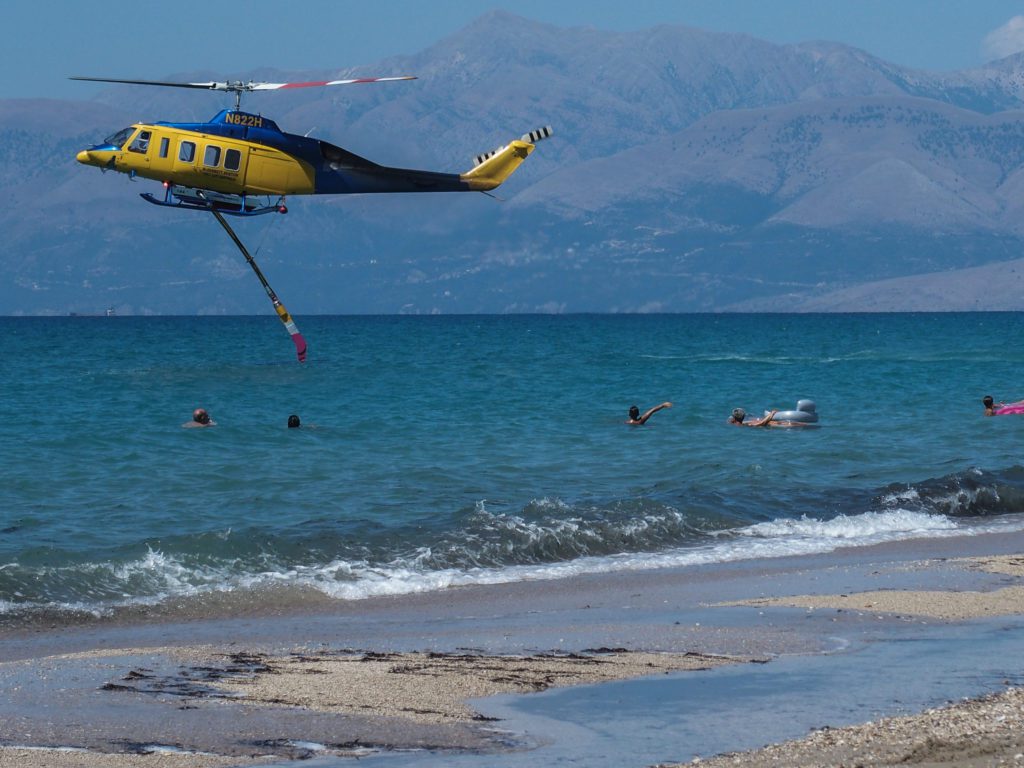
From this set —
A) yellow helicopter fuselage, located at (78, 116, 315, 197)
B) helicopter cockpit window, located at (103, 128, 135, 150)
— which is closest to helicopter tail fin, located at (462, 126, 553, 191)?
yellow helicopter fuselage, located at (78, 116, 315, 197)

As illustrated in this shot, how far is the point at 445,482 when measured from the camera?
30.5 metres

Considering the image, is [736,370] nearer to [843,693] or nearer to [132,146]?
[132,146]

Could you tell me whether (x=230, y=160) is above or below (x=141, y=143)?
below

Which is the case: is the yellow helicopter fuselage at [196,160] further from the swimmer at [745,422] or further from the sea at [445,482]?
the swimmer at [745,422]

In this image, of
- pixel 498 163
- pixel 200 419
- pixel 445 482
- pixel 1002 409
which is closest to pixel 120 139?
pixel 498 163

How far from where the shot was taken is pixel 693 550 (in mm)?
24141

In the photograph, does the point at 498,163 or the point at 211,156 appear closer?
the point at 211,156

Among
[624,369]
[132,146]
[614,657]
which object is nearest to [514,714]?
[614,657]

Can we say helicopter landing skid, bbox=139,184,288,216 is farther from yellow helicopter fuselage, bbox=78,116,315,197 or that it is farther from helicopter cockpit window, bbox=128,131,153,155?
helicopter cockpit window, bbox=128,131,153,155

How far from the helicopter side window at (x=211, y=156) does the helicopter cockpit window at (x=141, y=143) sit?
111 cm

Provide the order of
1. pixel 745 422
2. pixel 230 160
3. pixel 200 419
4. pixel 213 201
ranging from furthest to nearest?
1. pixel 745 422
2. pixel 200 419
3. pixel 213 201
4. pixel 230 160

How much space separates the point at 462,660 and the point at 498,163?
18209 mm

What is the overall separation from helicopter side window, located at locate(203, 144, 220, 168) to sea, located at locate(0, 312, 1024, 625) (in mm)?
5896

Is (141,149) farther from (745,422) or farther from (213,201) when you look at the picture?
(745,422)
